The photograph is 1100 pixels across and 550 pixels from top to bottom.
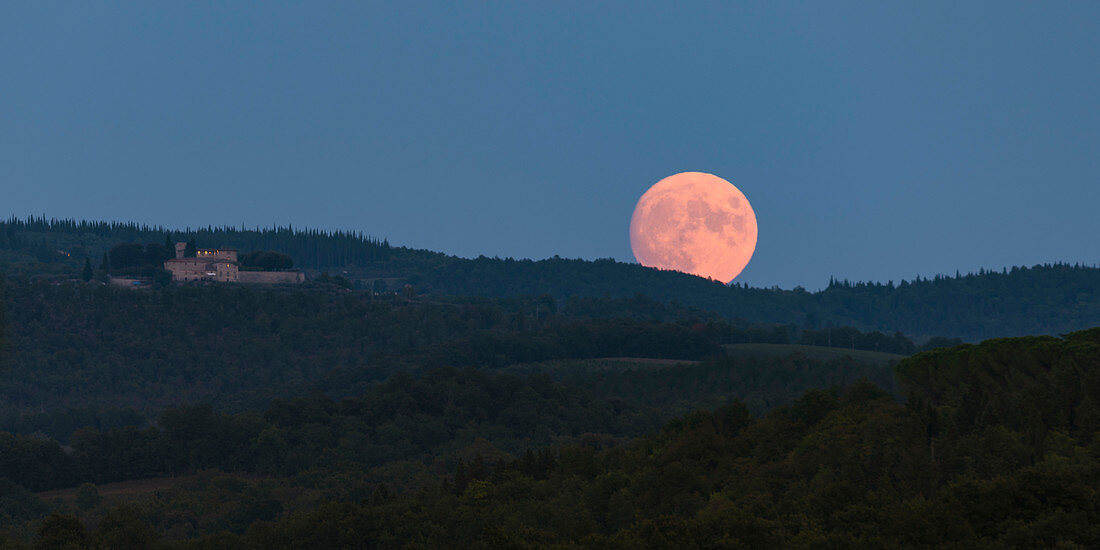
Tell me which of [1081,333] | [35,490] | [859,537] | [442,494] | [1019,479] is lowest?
[35,490]

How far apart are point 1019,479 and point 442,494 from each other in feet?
A: 216

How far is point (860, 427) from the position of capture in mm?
87625

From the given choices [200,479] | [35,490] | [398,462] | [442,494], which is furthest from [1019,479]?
[35,490]

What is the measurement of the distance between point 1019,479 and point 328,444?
513 ft

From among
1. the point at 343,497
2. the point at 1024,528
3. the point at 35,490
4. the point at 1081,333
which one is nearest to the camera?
the point at 1024,528

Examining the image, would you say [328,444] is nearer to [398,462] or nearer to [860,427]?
[398,462]

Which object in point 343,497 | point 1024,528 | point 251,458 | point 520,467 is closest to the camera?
point 1024,528

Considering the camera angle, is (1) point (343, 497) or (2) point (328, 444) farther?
(2) point (328, 444)

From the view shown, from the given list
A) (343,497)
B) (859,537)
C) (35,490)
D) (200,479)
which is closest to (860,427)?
(859,537)

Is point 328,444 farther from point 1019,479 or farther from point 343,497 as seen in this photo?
point 1019,479

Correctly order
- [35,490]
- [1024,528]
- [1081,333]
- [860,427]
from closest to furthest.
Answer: [1024,528] < [860,427] < [1081,333] < [35,490]

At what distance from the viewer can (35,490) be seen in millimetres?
176500

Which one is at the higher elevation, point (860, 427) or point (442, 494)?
point (860, 427)

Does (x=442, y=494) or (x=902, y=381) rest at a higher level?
(x=902, y=381)
